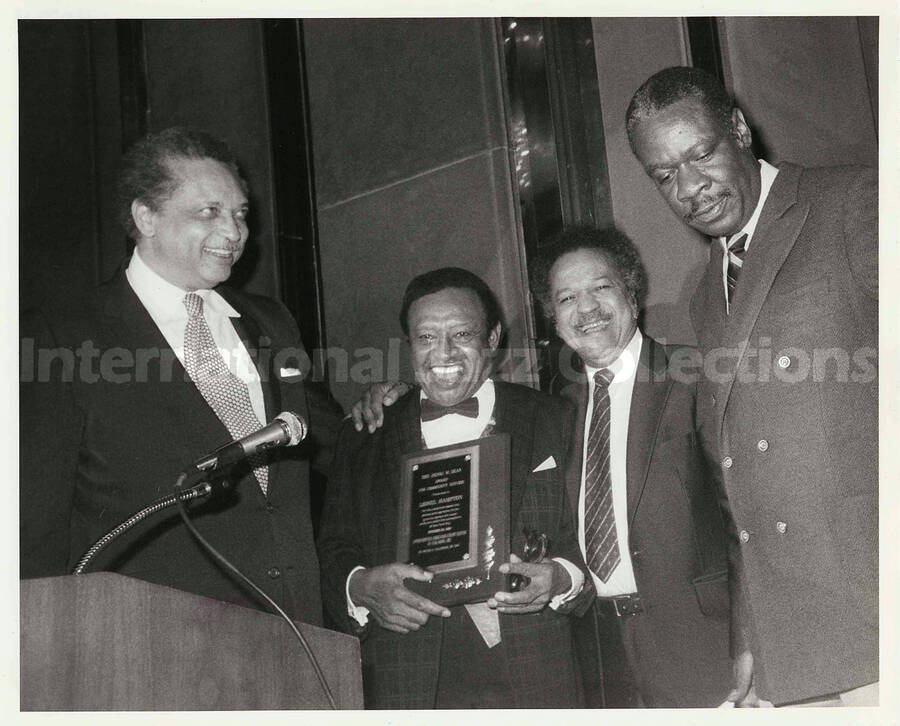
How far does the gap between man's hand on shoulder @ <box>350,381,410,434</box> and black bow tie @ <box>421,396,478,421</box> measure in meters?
0.10

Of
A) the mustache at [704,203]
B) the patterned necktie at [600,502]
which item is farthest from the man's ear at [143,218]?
the mustache at [704,203]

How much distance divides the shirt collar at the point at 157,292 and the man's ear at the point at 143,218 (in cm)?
8

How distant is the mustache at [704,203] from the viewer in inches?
109

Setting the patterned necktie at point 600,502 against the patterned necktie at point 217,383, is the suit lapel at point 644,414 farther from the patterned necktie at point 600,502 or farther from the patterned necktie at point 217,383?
the patterned necktie at point 217,383

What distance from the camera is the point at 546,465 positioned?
110 inches

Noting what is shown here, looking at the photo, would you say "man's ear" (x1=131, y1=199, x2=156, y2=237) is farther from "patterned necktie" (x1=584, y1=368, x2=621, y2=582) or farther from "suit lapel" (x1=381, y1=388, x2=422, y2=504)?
"patterned necktie" (x1=584, y1=368, x2=621, y2=582)

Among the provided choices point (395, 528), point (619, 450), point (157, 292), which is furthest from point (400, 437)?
point (157, 292)

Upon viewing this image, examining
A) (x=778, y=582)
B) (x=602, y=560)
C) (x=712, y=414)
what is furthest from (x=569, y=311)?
(x=778, y=582)

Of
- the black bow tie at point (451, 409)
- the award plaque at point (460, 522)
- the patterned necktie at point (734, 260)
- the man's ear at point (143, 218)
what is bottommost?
the award plaque at point (460, 522)

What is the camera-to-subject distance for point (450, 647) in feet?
8.86

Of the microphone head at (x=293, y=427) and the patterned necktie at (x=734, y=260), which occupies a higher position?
the patterned necktie at (x=734, y=260)

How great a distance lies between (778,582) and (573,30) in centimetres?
166

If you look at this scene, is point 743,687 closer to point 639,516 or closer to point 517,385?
point 639,516

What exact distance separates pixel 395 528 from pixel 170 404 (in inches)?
26.4
